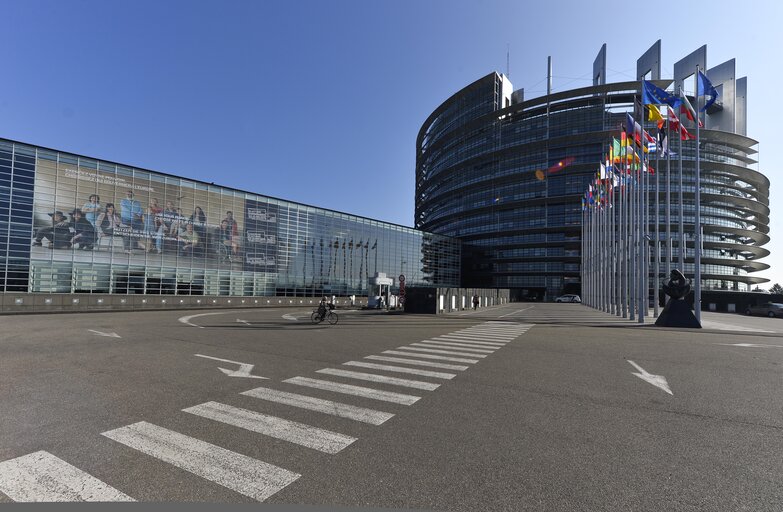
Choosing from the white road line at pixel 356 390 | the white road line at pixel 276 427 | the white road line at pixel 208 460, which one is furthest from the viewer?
the white road line at pixel 356 390

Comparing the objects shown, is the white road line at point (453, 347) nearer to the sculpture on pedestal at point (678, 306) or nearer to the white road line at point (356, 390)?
the white road line at point (356, 390)

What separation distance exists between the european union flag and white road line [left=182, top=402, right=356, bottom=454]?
86.5 feet

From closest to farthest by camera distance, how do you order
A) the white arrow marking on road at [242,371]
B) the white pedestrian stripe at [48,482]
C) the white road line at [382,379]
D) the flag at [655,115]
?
1. the white pedestrian stripe at [48,482]
2. the white road line at [382,379]
3. the white arrow marking on road at [242,371]
4. the flag at [655,115]

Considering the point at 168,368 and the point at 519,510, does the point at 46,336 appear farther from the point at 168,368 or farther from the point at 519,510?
the point at 519,510

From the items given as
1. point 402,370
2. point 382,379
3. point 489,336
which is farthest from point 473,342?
point 382,379

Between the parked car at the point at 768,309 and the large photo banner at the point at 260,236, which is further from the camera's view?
the large photo banner at the point at 260,236

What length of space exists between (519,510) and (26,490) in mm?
4257

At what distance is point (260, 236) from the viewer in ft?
161

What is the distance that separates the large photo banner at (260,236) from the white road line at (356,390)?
142ft

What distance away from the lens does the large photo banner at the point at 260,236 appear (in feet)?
157

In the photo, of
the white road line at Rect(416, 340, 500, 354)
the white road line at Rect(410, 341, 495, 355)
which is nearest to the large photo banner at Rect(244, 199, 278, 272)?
the white road line at Rect(416, 340, 500, 354)

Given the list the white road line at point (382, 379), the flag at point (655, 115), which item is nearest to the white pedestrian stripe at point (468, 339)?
the white road line at point (382, 379)

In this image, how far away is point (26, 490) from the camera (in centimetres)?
340

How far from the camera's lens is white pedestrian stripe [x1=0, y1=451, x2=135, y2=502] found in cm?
329
